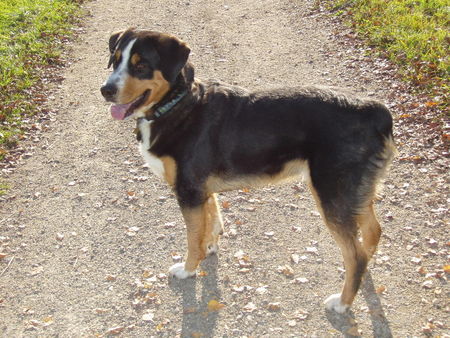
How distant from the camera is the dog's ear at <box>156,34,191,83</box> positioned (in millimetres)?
4574

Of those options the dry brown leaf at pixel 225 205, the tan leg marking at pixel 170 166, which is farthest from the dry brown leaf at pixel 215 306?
the dry brown leaf at pixel 225 205

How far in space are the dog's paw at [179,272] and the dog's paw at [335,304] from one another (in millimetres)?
1588

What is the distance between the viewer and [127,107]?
4.77 metres

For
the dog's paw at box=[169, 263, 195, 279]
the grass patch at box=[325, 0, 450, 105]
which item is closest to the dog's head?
the dog's paw at box=[169, 263, 195, 279]

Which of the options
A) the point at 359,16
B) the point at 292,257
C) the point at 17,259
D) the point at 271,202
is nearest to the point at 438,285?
the point at 292,257

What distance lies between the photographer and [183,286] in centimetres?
525

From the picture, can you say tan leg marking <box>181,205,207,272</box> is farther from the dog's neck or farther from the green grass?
the green grass

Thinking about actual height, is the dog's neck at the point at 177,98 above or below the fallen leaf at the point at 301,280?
above

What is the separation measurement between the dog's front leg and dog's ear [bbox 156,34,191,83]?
142 cm

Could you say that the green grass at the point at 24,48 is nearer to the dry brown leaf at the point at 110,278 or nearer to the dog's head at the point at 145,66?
the dry brown leaf at the point at 110,278

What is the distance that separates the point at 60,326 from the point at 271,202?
3226 millimetres

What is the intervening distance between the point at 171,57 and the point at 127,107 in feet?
2.34

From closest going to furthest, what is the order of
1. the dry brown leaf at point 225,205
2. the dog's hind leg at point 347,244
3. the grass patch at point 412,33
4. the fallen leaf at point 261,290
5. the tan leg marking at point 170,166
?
1. the dog's hind leg at point 347,244
2. the tan leg marking at point 170,166
3. the fallen leaf at point 261,290
4. the dry brown leaf at point 225,205
5. the grass patch at point 412,33

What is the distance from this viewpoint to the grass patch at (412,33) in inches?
345
